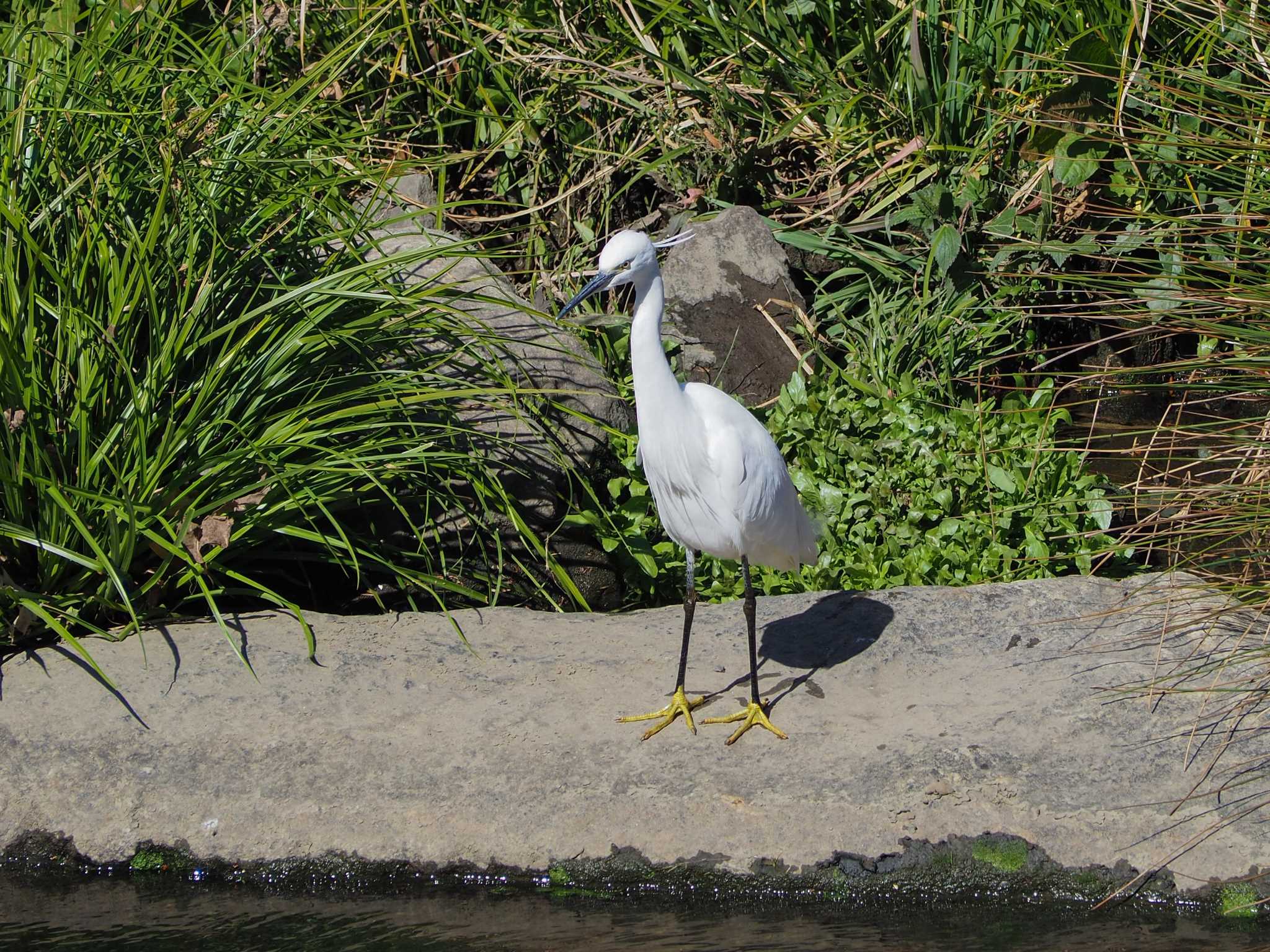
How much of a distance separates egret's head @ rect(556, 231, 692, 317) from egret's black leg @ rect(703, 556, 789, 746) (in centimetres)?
86

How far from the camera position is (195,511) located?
11.3 ft

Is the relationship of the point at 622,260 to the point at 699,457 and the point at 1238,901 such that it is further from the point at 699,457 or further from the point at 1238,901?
the point at 1238,901

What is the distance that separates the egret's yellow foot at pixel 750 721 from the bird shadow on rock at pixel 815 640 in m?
0.11

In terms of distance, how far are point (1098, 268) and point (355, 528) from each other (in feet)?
11.2

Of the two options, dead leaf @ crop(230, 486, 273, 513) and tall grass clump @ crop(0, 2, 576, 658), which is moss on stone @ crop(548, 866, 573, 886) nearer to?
tall grass clump @ crop(0, 2, 576, 658)

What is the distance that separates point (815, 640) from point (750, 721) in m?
0.52

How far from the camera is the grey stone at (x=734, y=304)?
5289 mm

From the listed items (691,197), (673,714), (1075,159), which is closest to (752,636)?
(673,714)

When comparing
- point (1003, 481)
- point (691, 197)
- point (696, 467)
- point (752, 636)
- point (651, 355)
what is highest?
point (691, 197)

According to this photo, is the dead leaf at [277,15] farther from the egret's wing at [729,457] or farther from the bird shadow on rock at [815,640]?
the bird shadow on rock at [815,640]

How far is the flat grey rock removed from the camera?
286 cm

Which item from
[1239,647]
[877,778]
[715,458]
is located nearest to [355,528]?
[715,458]

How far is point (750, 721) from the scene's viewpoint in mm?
3227

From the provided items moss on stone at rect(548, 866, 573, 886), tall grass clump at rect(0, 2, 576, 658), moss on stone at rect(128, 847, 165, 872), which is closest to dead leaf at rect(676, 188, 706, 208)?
tall grass clump at rect(0, 2, 576, 658)
